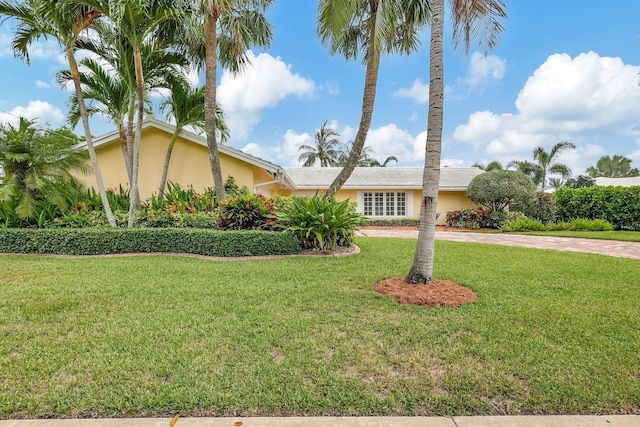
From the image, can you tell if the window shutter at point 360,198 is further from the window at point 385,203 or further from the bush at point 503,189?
the bush at point 503,189

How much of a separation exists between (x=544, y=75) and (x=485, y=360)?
12.8m

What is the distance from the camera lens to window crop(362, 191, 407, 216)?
20.0 m

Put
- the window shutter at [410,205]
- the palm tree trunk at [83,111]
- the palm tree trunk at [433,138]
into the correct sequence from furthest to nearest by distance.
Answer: the window shutter at [410,205] < the palm tree trunk at [83,111] < the palm tree trunk at [433,138]

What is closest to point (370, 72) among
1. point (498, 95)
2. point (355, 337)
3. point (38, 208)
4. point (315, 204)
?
point (315, 204)

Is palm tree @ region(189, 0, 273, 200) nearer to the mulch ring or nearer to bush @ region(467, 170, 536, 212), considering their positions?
the mulch ring

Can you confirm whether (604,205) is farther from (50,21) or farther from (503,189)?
(50,21)

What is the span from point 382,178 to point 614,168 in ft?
141

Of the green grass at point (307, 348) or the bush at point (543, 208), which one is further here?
the bush at point (543, 208)

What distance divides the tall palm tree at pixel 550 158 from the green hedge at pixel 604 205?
40.6ft

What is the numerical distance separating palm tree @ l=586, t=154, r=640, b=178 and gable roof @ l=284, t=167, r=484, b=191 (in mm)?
34599

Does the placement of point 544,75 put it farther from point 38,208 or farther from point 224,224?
point 38,208

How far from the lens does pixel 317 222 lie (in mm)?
8352

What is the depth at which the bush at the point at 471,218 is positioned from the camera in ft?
57.2

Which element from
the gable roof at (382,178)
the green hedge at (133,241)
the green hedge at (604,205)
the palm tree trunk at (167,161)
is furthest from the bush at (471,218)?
the palm tree trunk at (167,161)
